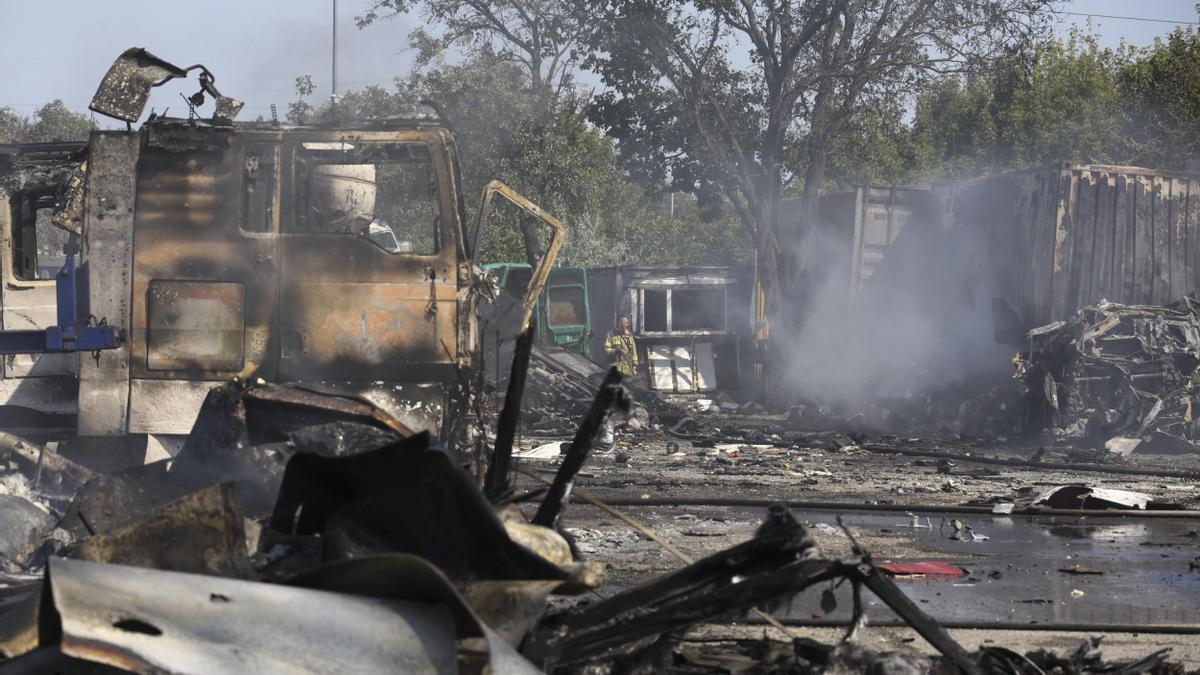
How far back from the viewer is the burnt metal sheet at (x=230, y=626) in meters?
2.70

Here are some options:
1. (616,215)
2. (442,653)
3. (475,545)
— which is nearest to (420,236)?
(475,545)

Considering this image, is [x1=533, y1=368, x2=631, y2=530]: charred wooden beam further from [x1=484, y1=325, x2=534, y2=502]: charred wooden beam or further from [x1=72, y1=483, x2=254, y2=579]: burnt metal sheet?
[x1=72, y1=483, x2=254, y2=579]: burnt metal sheet

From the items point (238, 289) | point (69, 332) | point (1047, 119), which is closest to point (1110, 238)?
point (238, 289)

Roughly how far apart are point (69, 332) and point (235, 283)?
96cm

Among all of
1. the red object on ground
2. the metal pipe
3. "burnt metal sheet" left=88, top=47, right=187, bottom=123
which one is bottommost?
the metal pipe

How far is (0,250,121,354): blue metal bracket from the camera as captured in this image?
671cm

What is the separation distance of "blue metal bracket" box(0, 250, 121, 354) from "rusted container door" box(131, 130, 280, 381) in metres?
0.22

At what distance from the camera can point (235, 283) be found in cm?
696

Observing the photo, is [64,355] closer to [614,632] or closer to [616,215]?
[614,632]

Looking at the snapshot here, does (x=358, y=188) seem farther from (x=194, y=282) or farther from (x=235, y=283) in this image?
(x=194, y=282)

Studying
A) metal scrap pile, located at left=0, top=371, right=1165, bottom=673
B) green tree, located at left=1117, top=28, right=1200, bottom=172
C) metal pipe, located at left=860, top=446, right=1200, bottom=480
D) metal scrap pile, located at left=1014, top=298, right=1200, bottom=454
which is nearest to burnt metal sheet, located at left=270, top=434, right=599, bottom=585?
metal scrap pile, located at left=0, top=371, right=1165, bottom=673

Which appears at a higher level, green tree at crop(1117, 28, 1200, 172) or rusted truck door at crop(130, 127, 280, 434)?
green tree at crop(1117, 28, 1200, 172)

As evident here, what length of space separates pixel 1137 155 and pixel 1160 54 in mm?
3360

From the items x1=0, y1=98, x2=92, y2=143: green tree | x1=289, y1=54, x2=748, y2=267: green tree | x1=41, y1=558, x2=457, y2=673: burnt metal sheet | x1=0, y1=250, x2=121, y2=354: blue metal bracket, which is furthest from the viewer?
x1=0, y1=98, x2=92, y2=143: green tree
